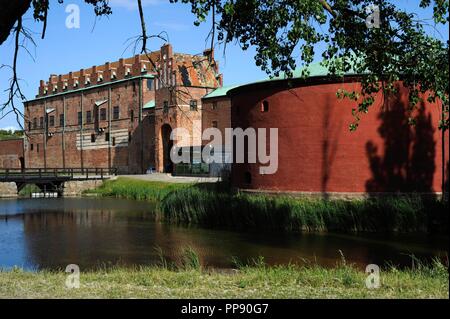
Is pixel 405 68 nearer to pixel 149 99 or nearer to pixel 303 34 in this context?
pixel 303 34

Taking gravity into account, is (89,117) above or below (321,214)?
above

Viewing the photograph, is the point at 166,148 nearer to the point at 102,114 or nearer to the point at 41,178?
the point at 41,178

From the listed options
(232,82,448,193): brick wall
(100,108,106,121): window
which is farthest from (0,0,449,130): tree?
(100,108,106,121): window

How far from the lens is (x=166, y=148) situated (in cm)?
3650

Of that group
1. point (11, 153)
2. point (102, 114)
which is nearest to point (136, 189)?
point (102, 114)

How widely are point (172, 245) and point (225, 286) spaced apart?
741cm

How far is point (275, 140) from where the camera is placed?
18750 millimetres

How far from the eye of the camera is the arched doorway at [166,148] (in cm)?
3628

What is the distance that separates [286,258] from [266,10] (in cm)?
559

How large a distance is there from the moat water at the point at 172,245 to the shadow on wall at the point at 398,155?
12.0 feet

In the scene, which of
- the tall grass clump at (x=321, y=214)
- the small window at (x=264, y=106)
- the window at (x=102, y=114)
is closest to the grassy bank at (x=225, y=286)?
the tall grass clump at (x=321, y=214)

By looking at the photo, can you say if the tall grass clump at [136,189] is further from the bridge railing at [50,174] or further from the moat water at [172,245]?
the moat water at [172,245]

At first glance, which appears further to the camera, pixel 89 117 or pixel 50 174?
pixel 89 117

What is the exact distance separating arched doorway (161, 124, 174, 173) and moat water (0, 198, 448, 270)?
17.7 meters
